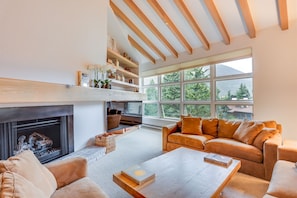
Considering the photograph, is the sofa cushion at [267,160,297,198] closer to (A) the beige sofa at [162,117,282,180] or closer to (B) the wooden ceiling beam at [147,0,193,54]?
(A) the beige sofa at [162,117,282,180]

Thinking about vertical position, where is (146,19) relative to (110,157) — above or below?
above

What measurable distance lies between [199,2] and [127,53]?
2.72 metres

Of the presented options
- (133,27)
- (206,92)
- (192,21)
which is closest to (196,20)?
(192,21)

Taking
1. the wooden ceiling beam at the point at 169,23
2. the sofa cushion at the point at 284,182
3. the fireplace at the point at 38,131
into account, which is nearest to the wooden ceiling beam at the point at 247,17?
the wooden ceiling beam at the point at 169,23

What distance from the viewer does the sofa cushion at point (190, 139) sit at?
3029 millimetres

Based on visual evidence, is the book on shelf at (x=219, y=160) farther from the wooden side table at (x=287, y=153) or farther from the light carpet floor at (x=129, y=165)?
A: the wooden side table at (x=287, y=153)

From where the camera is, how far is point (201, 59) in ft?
16.3

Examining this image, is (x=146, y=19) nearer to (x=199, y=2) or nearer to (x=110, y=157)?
(x=199, y=2)

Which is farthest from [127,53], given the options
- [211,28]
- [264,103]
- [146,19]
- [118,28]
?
[264,103]

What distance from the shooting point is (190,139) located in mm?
3156

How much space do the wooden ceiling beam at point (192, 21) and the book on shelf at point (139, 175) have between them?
3535 millimetres

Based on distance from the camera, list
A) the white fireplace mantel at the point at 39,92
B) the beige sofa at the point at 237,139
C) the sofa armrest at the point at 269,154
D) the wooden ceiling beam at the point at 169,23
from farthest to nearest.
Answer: the wooden ceiling beam at the point at 169,23 < the beige sofa at the point at 237,139 < the sofa armrest at the point at 269,154 < the white fireplace mantel at the point at 39,92

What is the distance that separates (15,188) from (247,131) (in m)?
3.09

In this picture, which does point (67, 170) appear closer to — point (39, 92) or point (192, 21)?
point (39, 92)
